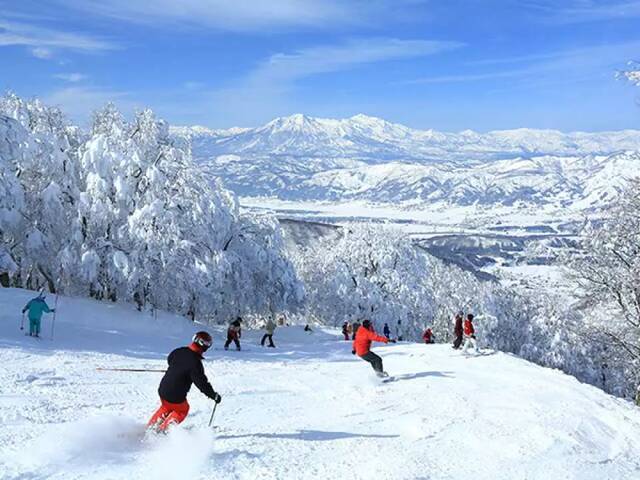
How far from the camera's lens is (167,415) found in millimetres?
8406

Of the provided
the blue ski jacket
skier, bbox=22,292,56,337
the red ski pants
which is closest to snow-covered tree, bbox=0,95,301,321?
skier, bbox=22,292,56,337

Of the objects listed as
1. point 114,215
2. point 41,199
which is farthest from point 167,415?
point 41,199

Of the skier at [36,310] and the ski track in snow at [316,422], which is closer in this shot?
the ski track in snow at [316,422]

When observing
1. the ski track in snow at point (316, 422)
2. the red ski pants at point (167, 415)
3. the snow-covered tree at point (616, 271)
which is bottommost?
the ski track in snow at point (316, 422)

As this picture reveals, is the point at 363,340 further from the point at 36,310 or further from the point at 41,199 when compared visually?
the point at 41,199

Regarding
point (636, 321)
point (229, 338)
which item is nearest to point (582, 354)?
point (636, 321)

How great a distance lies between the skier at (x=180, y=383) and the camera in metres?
8.31

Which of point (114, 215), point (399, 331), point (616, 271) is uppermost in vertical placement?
point (114, 215)

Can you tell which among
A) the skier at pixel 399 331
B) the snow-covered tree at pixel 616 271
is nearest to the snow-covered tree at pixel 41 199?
the snow-covered tree at pixel 616 271

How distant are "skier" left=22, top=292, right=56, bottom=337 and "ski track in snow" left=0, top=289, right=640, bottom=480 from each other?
1.36 feet

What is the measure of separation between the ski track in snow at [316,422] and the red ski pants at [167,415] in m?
0.17

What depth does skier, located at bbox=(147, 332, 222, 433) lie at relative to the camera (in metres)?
8.31

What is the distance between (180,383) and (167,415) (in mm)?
522

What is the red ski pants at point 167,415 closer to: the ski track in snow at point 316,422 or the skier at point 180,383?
the skier at point 180,383
